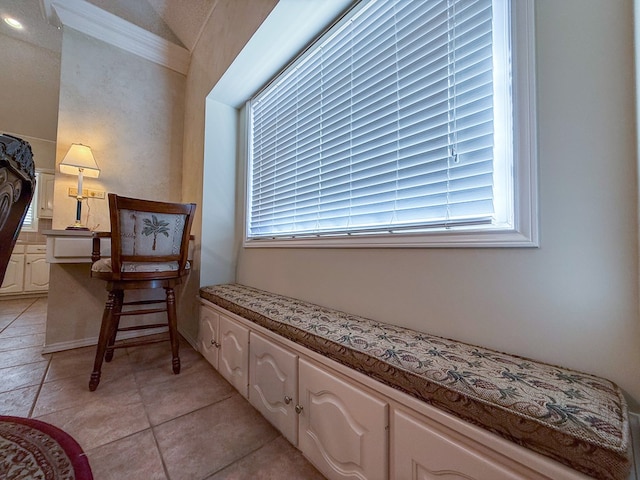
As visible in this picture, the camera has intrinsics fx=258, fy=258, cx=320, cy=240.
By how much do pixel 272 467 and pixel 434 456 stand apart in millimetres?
643

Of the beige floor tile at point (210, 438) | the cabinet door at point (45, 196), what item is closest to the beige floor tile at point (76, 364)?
the beige floor tile at point (210, 438)

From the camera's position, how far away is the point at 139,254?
4.94ft

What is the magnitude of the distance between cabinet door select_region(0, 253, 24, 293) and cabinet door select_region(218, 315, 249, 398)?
4220 mm

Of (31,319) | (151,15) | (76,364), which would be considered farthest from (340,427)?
(31,319)

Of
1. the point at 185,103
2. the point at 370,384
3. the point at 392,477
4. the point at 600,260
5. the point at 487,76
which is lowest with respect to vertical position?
the point at 392,477

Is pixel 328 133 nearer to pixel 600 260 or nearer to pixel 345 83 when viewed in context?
pixel 345 83

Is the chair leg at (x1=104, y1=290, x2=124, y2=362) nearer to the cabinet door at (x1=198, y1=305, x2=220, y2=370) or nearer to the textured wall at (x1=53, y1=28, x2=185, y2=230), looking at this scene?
the cabinet door at (x1=198, y1=305, x2=220, y2=370)

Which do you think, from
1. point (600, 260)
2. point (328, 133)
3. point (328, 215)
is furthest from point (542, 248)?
point (328, 133)

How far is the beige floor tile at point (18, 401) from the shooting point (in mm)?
1211

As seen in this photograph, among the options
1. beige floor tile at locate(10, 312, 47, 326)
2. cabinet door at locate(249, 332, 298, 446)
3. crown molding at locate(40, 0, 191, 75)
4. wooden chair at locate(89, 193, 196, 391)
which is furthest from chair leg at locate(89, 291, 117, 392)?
crown molding at locate(40, 0, 191, 75)

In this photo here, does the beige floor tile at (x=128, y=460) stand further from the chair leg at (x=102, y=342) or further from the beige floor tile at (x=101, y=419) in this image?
the chair leg at (x=102, y=342)

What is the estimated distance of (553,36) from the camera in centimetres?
73

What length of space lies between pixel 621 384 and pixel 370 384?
0.59 meters

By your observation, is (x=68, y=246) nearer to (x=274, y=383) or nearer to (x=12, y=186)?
(x=12, y=186)
